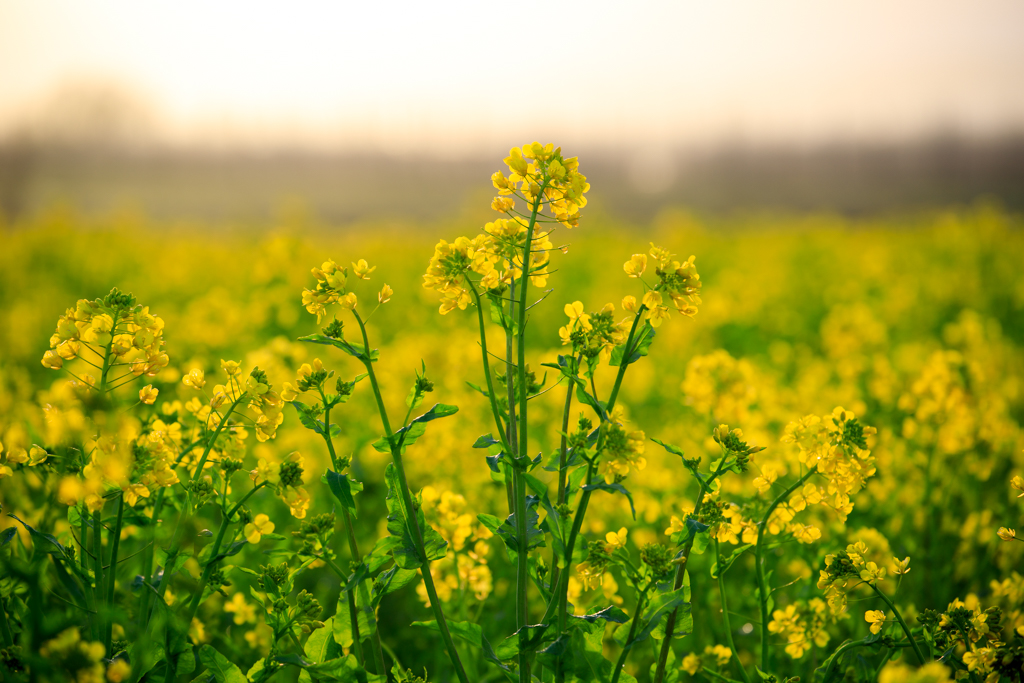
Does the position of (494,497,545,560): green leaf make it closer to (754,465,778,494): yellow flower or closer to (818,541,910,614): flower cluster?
(754,465,778,494): yellow flower

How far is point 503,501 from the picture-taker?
276 centimetres

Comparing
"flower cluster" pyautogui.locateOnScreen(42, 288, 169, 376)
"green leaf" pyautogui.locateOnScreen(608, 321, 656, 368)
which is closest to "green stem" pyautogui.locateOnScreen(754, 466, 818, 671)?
"green leaf" pyautogui.locateOnScreen(608, 321, 656, 368)

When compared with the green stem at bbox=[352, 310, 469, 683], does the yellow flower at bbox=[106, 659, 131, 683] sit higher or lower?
lower

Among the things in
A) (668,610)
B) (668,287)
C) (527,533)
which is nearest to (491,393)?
(527,533)

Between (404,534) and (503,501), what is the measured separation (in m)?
1.52

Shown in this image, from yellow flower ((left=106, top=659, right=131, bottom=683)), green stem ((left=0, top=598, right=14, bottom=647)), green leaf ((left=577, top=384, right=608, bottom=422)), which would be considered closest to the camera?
yellow flower ((left=106, top=659, right=131, bottom=683))

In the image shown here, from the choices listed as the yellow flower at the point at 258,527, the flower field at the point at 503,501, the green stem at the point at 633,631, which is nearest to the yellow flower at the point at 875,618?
the flower field at the point at 503,501

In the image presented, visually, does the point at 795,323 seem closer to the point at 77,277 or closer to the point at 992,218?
the point at 992,218

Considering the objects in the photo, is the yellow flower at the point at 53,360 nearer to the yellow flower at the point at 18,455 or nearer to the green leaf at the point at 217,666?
the yellow flower at the point at 18,455

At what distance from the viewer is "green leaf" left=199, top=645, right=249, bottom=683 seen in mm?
1282

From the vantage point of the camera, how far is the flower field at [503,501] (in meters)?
1.23

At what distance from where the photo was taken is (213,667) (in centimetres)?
129

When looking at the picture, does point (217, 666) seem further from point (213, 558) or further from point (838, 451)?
point (838, 451)

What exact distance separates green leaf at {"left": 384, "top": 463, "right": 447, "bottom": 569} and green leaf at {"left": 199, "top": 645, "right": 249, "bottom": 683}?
0.41 metres
